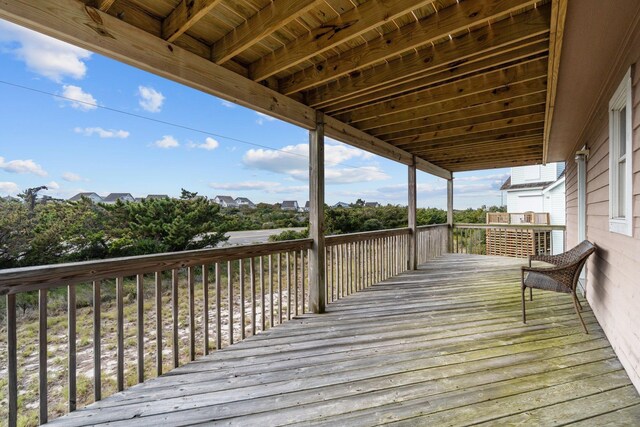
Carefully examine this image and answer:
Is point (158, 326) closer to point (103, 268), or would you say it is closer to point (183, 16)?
point (103, 268)

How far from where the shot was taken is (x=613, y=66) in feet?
8.25

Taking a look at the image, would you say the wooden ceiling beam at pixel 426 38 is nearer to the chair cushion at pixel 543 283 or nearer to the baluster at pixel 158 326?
the baluster at pixel 158 326

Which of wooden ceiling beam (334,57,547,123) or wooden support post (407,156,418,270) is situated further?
wooden support post (407,156,418,270)

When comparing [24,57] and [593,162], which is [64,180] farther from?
[593,162]

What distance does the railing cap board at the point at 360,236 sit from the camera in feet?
13.8

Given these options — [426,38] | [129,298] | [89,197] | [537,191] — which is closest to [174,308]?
[129,298]

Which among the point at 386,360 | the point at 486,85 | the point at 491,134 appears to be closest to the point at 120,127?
the point at 386,360

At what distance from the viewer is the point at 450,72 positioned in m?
2.92

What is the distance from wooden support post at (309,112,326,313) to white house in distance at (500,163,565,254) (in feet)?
37.0

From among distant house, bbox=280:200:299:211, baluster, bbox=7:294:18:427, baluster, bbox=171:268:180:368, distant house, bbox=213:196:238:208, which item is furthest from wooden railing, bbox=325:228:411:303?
baluster, bbox=7:294:18:427

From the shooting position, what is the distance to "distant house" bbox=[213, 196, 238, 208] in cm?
317

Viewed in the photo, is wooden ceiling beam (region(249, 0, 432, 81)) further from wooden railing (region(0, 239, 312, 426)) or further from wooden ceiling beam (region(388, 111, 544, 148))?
wooden ceiling beam (region(388, 111, 544, 148))

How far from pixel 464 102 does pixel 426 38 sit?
1.70 meters

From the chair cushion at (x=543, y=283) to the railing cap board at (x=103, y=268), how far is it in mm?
3008
